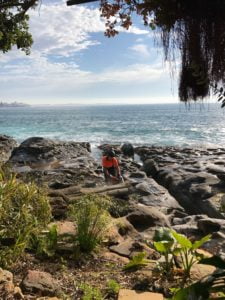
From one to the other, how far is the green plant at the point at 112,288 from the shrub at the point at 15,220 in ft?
3.96

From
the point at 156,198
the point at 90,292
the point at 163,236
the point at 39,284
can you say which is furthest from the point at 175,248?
the point at 156,198

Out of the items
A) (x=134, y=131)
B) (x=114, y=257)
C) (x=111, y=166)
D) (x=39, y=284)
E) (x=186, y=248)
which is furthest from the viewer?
(x=134, y=131)

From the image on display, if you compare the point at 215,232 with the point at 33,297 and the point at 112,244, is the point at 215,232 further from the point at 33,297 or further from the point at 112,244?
the point at 33,297

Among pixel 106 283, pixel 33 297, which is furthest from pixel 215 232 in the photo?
pixel 33 297

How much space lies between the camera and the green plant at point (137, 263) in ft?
17.6

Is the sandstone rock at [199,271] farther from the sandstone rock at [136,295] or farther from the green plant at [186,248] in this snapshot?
the sandstone rock at [136,295]

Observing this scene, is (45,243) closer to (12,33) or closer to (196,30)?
(196,30)

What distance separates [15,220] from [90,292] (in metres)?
1.54

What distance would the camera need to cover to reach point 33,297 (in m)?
4.39

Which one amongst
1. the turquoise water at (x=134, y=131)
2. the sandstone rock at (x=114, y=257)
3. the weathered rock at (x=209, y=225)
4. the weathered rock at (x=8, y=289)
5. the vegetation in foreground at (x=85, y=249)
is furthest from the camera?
the turquoise water at (x=134, y=131)

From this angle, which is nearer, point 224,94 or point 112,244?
point 224,94

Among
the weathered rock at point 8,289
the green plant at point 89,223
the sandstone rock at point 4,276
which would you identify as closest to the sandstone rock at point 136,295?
the weathered rock at point 8,289

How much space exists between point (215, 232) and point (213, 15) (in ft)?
22.8

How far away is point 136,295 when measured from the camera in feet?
14.9
